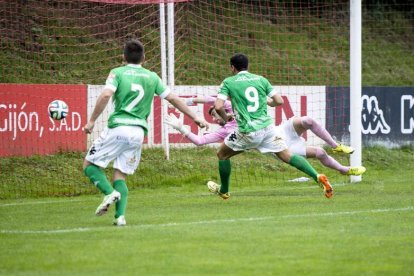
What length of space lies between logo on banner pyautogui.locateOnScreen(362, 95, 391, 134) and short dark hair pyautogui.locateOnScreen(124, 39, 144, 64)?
12314 millimetres

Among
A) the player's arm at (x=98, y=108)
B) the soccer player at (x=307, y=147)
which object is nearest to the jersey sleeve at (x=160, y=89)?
the player's arm at (x=98, y=108)

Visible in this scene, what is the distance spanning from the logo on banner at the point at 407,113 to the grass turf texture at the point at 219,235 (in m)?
7.88

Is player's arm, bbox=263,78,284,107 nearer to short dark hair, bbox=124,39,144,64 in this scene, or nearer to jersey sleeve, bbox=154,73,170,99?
jersey sleeve, bbox=154,73,170,99

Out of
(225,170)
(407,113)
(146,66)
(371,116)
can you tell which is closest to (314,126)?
(225,170)

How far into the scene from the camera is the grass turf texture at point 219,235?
8.75 metres

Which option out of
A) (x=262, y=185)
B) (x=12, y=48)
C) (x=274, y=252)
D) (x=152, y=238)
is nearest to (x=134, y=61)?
(x=152, y=238)

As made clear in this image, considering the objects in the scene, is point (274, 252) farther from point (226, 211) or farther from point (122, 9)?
point (122, 9)

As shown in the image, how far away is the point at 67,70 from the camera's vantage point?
21156 millimetres

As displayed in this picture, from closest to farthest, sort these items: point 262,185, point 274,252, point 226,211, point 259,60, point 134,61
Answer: point 274,252
point 134,61
point 226,211
point 262,185
point 259,60

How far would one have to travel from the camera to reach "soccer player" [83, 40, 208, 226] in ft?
38.4

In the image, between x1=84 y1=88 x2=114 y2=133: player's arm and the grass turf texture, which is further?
x1=84 y1=88 x2=114 y2=133: player's arm

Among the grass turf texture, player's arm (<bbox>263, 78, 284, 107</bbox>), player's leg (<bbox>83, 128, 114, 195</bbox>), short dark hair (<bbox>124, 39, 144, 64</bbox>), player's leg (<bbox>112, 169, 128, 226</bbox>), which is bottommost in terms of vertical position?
the grass turf texture

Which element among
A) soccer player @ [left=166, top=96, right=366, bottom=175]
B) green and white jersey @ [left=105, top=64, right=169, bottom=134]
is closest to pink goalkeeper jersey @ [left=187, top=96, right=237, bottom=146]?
soccer player @ [left=166, top=96, right=366, bottom=175]

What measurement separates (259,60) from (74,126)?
7847mm
